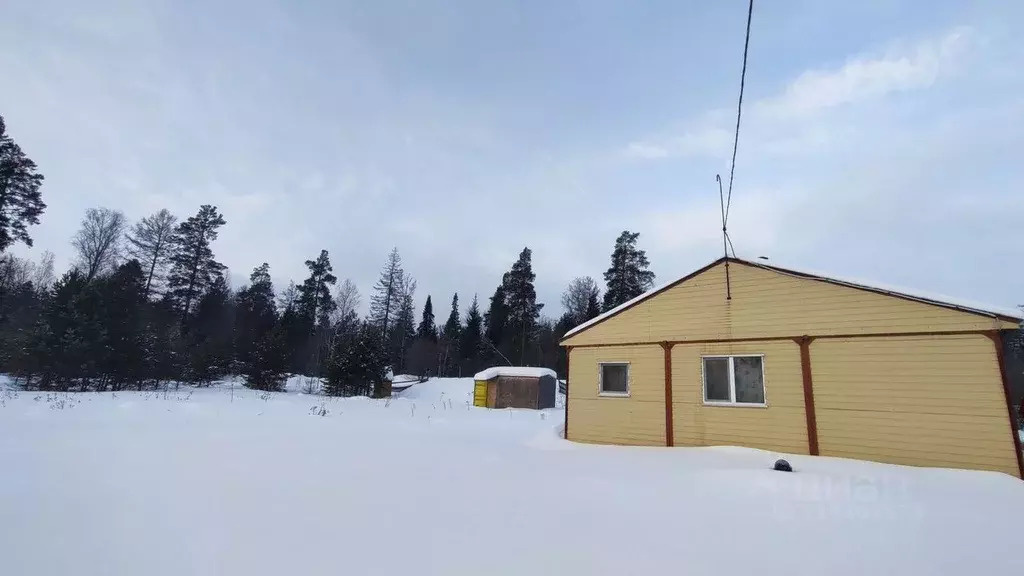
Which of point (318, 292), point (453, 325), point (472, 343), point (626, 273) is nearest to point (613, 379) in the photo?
point (626, 273)

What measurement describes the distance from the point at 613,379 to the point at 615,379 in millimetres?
54

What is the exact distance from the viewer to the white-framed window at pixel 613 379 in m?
10.6

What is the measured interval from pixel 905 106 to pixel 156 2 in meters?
16.6

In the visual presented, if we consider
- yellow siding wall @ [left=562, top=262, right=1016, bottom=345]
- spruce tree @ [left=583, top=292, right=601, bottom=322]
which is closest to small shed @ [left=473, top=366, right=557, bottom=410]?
A: yellow siding wall @ [left=562, top=262, right=1016, bottom=345]

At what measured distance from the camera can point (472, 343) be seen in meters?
50.8

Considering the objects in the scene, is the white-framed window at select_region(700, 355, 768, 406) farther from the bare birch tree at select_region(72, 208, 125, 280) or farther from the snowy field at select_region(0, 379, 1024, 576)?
the bare birch tree at select_region(72, 208, 125, 280)

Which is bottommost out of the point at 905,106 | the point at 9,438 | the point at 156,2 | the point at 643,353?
the point at 9,438

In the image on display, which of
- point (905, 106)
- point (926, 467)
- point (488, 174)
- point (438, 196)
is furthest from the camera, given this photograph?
point (438, 196)

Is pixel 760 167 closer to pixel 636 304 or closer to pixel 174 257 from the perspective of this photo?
pixel 636 304

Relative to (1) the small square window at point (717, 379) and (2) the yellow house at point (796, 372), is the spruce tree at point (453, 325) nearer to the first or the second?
(2) the yellow house at point (796, 372)

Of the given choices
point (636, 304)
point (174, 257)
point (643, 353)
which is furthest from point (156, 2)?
point (174, 257)

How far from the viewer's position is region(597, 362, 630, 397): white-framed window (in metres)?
10.6

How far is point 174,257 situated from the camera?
3638cm

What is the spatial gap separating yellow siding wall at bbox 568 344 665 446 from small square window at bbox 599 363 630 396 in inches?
5.0
